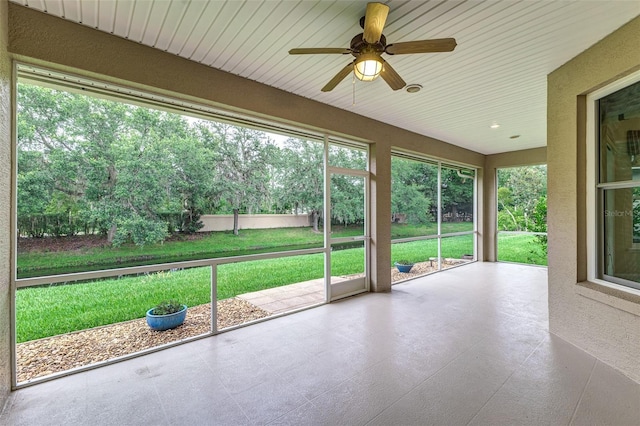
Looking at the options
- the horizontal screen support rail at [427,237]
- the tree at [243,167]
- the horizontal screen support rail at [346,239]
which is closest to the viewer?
the tree at [243,167]

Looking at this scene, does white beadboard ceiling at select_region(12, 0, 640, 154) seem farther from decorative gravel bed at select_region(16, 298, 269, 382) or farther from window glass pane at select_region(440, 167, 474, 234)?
window glass pane at select_region(440, 167, 474, 234)

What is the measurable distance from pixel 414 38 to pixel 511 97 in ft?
7.00

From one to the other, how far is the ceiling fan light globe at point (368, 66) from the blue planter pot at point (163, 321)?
124 inches

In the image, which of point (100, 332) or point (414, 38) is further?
point (100, 332)

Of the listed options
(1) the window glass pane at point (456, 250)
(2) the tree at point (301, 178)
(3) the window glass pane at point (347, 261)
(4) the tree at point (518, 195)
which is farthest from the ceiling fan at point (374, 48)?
(4) the tree at point (518, 195)

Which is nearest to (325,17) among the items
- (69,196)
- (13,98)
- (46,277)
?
(13,98)

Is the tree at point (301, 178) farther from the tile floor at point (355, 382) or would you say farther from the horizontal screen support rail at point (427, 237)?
the horizontal screen support rail at point (427, 237)

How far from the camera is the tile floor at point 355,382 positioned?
1.84 meters

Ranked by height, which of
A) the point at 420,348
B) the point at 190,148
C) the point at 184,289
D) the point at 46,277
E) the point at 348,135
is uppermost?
the point at 348,135

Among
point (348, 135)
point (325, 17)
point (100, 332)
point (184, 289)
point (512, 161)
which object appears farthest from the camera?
point (512, 161)

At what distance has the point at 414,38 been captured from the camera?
92.4 inches

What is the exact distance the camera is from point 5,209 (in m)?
2.00

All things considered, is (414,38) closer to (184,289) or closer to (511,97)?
(511,97)

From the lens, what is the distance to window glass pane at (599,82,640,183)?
2414 mm
